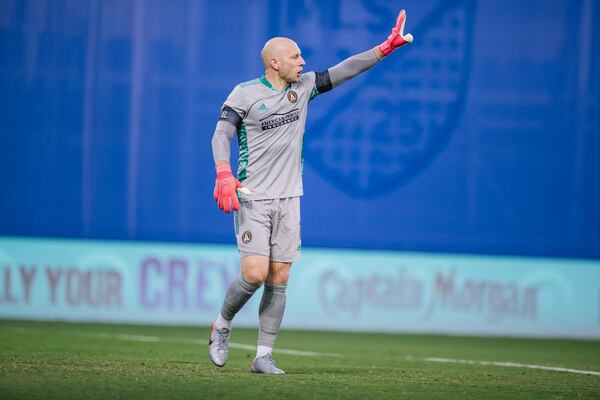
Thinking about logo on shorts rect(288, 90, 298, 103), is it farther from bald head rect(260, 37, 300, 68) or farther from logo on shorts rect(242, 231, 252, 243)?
logo on shorts rect(242, 231, 252, 243)

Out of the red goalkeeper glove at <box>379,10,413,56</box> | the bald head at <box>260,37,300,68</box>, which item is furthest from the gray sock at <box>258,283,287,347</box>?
the red goalkeeper glove at <box>379,10,413,56</box>

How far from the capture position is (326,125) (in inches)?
479

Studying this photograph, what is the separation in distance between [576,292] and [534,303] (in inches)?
18.6

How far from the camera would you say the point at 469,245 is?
40.6 ft

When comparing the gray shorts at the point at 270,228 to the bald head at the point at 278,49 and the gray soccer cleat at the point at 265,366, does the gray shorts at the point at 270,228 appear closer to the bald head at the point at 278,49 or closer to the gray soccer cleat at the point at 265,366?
the gray soccer cleat at the point at 265,366

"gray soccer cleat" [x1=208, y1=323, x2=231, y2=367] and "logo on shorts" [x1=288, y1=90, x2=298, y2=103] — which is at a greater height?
"logo on shorts" [x1=288, y1=90, x2=298, y2=103]

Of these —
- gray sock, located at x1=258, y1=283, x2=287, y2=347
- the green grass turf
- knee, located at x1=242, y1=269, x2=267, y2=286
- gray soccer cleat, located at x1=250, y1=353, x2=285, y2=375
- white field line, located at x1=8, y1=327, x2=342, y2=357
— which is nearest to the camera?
the green grass turf

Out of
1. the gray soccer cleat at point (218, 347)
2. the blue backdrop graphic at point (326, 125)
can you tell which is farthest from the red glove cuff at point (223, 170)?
the blue backdrop graphic at point (326, 125)

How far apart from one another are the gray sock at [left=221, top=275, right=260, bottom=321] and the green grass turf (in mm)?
359

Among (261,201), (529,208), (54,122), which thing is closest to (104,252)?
(54,122)

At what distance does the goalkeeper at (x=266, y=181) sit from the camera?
6680mm

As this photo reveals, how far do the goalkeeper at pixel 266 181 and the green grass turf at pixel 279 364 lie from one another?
1.33ft

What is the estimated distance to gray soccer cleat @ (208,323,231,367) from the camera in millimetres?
6875

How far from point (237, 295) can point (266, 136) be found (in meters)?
0.96
